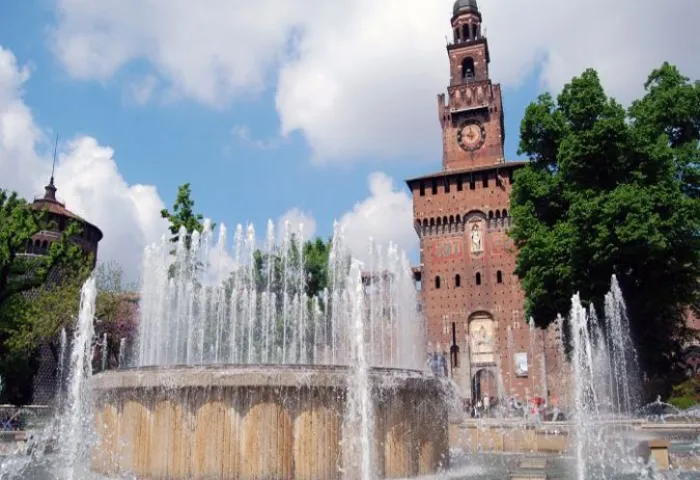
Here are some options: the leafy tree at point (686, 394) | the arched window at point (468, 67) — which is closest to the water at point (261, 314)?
the leafy tree at point (686, 394)

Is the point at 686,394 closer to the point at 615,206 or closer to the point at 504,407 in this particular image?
the point at 615,206

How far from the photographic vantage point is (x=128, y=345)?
96.8 ft

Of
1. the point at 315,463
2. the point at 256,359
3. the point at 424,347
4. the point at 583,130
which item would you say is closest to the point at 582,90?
the point at 583,130

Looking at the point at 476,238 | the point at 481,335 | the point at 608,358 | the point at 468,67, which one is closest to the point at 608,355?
the point at 608,358

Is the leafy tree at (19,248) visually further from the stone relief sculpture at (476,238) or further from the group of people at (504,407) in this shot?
the stone relief sculpture at (476,238)

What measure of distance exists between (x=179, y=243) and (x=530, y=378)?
22.6 m

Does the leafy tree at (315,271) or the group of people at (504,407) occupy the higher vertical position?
the leafy tree at (315,271)

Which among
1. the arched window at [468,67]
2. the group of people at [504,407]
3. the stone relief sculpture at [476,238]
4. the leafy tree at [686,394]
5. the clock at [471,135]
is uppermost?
the arched window at [468,67]

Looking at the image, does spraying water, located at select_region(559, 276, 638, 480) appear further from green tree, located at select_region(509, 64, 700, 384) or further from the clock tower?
the clock tower

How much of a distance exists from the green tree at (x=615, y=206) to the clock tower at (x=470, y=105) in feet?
66.3

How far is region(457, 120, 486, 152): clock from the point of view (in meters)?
42.3

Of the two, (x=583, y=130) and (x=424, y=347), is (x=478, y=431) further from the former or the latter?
(x=424, y=347)

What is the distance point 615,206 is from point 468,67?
2910cm

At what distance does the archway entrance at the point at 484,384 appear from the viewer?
3784 centimetres
